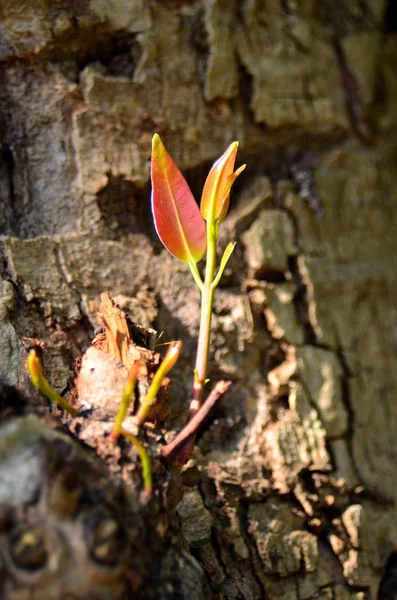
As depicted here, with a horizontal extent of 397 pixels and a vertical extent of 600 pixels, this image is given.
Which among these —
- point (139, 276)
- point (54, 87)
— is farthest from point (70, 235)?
point (54, 87)

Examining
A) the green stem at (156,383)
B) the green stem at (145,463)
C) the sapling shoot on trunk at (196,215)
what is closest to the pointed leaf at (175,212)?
the sapling shoot on trunk at (196,215)

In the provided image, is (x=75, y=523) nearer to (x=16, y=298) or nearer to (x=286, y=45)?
(x=16, y=298)

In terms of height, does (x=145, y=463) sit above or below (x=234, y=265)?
below

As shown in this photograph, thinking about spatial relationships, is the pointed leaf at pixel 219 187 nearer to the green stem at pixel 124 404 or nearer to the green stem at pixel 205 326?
the green stem at pixel 205 326

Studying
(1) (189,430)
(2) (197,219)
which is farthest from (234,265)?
(1) (189,430)

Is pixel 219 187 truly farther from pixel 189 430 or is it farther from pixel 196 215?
pixel 189 430
